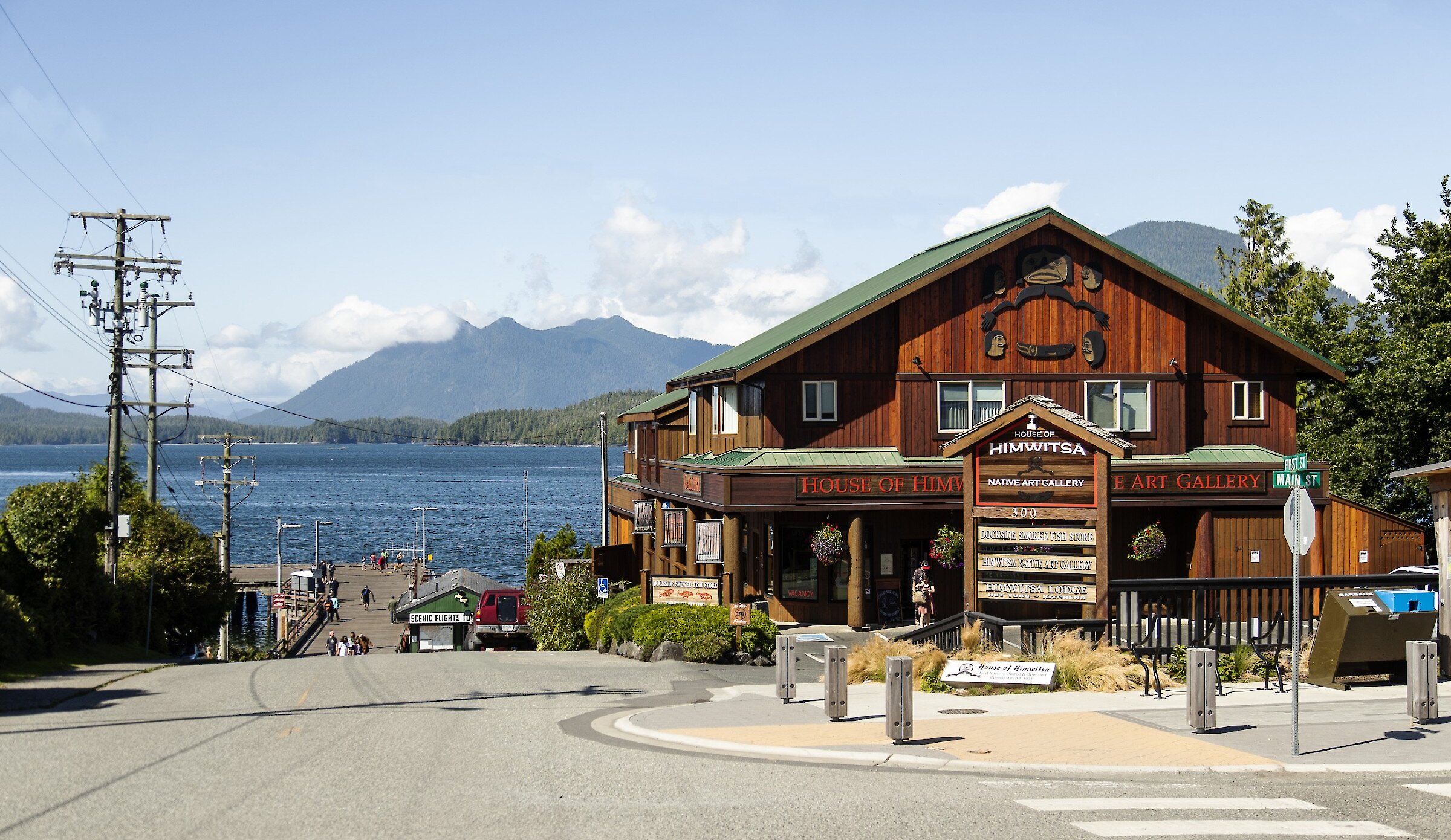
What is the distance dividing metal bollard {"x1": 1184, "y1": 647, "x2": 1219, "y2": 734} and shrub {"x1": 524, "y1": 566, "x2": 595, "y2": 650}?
25982 mm

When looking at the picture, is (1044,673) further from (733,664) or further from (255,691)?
(255,691)

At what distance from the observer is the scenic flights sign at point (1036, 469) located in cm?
2198

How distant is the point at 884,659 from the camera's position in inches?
840

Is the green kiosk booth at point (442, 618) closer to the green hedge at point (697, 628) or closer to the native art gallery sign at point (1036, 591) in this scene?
the green hedge at point (697, 628)

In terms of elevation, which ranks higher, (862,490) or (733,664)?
(862,490)

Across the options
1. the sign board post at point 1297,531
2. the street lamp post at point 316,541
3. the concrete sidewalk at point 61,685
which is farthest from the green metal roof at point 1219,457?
the street lamp post at point 316,541

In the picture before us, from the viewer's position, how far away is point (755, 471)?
3161cm

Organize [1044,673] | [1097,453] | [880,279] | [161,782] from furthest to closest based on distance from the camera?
[880,279], [1097,453], [1044,673], [161,782]

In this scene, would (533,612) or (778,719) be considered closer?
(778,719)

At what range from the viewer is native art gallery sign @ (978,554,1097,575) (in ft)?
70.6

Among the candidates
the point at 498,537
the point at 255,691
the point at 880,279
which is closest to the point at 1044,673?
the point at 255,691

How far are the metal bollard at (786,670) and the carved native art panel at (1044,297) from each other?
17.7 metres

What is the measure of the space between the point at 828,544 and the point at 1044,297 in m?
9.75

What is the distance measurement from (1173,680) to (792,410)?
53.9 ft
